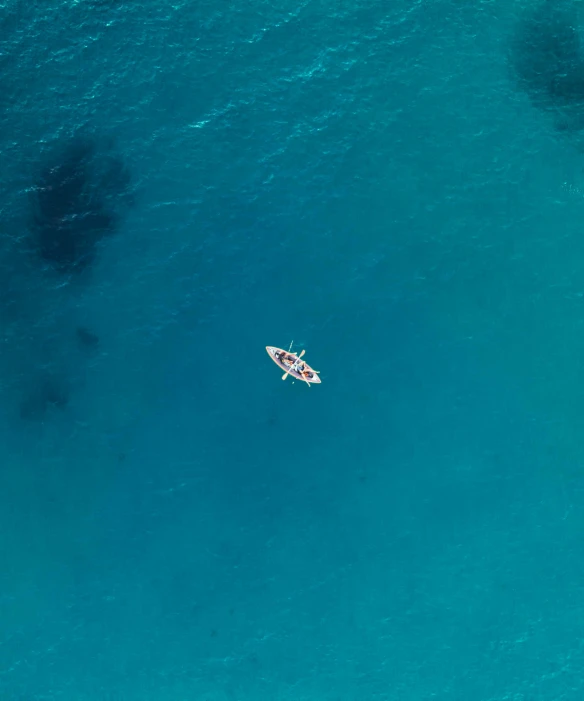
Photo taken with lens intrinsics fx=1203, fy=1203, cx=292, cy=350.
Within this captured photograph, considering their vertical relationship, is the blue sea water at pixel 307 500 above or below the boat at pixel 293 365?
below

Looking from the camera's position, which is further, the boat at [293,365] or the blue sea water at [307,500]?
the boat at [293,365]

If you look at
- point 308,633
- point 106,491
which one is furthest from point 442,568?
point 106,491

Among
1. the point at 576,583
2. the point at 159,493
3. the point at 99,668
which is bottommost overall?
the point at 576,583

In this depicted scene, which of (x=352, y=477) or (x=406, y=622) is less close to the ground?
(x=352, y=477)

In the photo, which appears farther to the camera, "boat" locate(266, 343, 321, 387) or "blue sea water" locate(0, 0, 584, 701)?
"boat" locate(266, 343, 321, 387)

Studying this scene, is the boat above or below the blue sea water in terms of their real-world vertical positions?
above

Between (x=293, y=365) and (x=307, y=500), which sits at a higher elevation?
(x=293, y=365)

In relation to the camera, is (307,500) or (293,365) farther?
(293,365)

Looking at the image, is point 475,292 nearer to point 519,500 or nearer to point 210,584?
point 519,500
